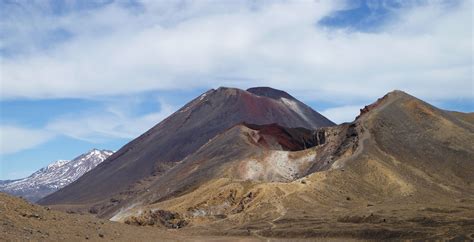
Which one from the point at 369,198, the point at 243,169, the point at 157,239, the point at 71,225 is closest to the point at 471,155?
the point at 369,198

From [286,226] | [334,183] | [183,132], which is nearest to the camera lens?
[286,226]

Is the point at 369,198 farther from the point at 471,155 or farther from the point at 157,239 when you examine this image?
the point at 157,239

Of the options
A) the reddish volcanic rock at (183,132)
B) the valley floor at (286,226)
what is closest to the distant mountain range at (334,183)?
the valley floor at (286,226)

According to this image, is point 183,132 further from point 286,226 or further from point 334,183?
point 286,226

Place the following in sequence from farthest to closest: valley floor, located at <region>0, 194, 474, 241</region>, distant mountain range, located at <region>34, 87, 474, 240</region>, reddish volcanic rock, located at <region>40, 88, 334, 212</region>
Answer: reddish volcanic rock, located at <region>40, 88, 334, 212</region> → distant mountain range, located at <region>34, 87, 474, 240</region> → valley floor, located at <region>0, 194, 474, 241</region>

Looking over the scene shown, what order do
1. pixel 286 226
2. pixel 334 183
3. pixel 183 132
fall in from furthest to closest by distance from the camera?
1. pixel 183 132
2. pixel 334 183
3. pixel 286 226

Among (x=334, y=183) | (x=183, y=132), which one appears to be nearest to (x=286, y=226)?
(x=334, y=183)

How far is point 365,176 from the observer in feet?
237

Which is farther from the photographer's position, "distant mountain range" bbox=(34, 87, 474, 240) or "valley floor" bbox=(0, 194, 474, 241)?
"distant mountain range" bbox=(34, 87, 474, 240)

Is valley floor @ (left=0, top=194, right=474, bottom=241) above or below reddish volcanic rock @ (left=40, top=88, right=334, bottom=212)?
below

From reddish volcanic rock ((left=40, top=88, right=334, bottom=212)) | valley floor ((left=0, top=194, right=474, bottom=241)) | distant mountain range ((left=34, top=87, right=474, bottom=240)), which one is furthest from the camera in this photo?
reddish volcanic rock ((left=40, top=88, right=334, bottom=212))

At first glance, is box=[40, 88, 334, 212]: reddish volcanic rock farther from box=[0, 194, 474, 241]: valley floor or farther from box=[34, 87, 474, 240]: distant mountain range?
box=[0, 194, 474, 241]: valley floor

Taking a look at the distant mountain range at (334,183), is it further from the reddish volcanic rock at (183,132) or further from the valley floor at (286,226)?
the reddish volcanic rock at (183,132)

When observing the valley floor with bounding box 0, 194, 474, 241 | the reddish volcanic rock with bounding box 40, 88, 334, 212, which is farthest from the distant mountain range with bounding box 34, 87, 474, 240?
the reddish volcanic rock with bounding box 40, 88, 334, 212
